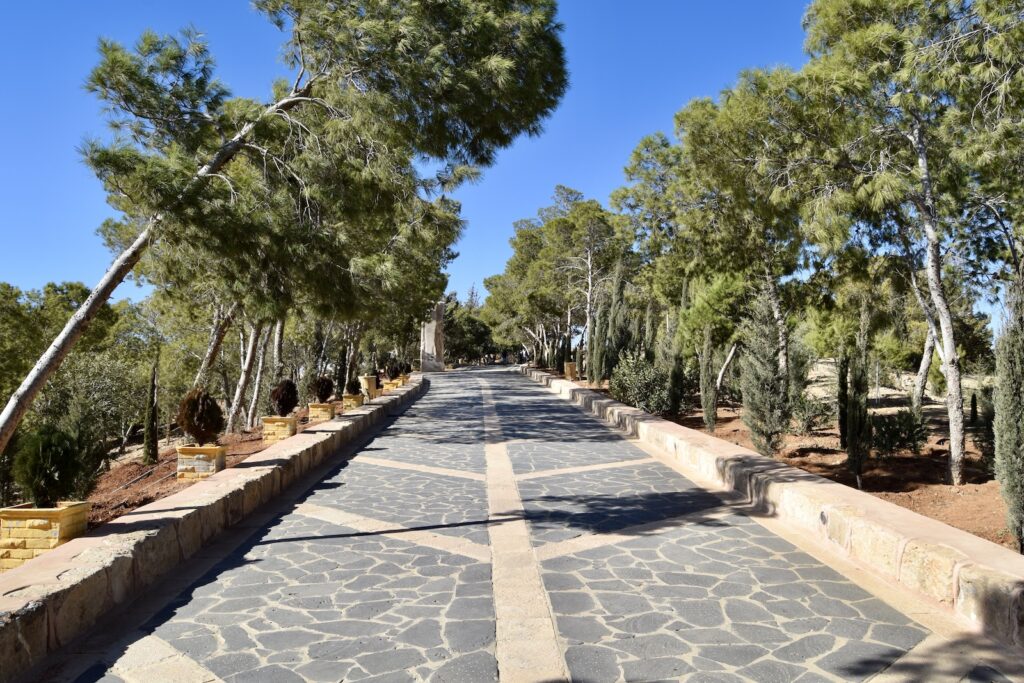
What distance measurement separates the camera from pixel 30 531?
16.3ft

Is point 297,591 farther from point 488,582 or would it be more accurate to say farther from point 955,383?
point 955,383

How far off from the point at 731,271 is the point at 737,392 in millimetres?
4044

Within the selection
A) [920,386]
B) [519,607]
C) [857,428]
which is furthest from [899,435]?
[519,607]

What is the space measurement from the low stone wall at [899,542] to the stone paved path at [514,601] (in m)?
0.32

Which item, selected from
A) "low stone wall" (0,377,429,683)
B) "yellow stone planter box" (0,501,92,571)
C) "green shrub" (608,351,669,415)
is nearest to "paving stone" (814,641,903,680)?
"low stone wall" (0,377,429,683)

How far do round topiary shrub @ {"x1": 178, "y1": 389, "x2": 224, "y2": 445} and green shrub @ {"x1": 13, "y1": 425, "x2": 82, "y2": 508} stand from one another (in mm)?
3484

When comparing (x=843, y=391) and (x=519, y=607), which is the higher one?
(x=843, y=391)

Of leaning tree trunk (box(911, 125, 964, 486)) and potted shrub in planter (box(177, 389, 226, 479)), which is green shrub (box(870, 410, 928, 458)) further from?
potted shrub in planter (box(177, 389, 226, 479))

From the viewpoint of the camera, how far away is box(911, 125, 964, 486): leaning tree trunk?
348 inches

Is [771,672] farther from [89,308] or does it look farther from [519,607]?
[89,308]

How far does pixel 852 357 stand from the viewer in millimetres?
10852

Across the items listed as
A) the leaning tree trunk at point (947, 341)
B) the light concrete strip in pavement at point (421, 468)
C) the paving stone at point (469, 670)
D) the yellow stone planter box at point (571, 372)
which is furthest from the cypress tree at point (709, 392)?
the yellow stone planter box at point (571, 372)

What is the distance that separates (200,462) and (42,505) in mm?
2989

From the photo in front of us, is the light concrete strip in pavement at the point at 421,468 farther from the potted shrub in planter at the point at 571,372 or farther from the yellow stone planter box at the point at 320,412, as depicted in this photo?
the potted shrub in planter at the point at 571,372
